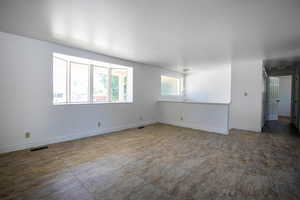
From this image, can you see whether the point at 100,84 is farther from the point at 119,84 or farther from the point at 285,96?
the point at 285,96

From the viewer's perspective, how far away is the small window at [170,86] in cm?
665

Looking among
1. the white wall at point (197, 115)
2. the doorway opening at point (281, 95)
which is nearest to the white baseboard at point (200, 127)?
the white wall at point (197, 115)

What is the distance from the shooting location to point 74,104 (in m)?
3.71

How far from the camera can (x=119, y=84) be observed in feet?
16.7

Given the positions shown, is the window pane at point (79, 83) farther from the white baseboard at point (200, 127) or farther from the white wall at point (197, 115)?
the white baseboard at point (200, 127)

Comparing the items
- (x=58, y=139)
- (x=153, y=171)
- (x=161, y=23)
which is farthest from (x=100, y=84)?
(x=153, y=171)

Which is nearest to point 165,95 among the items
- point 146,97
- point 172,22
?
point 146,97

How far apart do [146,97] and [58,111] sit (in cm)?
307

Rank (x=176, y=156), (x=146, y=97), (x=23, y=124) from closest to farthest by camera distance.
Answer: (x=176, y=156) → (x=23, y=124) → (x=146, y=97)

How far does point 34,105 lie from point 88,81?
1.48 m

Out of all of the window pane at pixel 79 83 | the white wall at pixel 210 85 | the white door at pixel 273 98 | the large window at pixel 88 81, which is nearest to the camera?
the large window at pixel 88 81

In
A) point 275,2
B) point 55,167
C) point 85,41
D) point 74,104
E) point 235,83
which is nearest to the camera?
point 275,2

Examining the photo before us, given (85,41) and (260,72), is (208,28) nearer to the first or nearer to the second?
(85,41)

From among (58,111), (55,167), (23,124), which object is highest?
(58,111)
